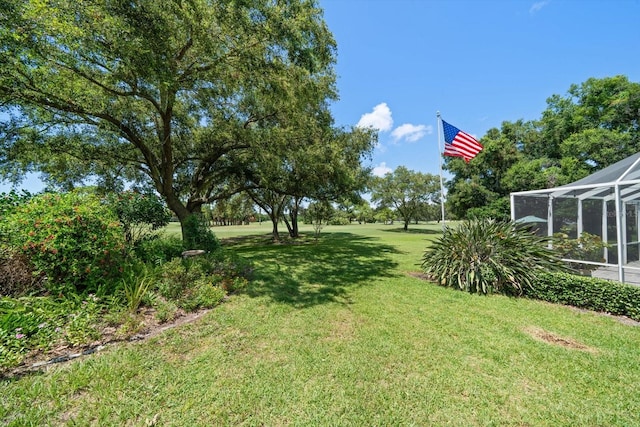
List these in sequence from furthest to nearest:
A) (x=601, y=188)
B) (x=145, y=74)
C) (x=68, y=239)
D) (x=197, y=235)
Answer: (x=197, y=235) → (x=601, y=188) → (x=145, y=74) → (x=68, y=239)

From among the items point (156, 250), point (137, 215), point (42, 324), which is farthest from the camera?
point (156, 250)

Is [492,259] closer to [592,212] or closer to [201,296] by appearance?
[592,212]

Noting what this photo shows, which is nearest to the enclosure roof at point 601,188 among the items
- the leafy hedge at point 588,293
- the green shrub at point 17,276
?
the leafy hedge at point 588,293

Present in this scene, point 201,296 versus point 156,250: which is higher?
point 156,250

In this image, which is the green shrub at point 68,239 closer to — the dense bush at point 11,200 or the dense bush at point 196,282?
the dense bush at point 11,200

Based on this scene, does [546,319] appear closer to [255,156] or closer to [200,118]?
[255,156]

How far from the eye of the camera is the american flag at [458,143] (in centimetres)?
736

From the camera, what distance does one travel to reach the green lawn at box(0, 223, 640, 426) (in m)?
2.07

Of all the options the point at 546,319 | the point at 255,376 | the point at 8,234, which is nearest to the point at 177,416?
the point at 255,376

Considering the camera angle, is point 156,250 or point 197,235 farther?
point 197,235

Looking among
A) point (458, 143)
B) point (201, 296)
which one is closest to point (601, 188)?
point (458, 143)

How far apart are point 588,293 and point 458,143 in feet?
15.6

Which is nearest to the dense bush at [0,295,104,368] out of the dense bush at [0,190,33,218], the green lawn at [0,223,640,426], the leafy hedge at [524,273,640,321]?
the green lawn at [0,223,640,426]

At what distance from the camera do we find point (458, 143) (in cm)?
738
